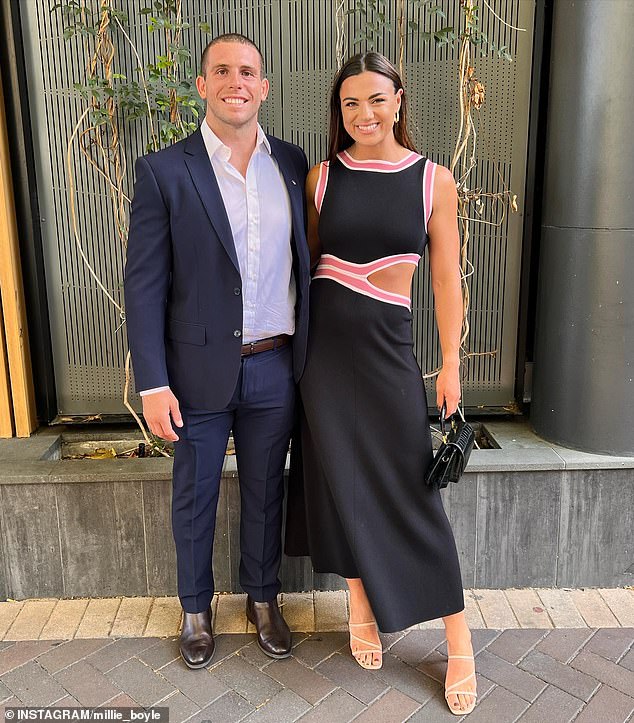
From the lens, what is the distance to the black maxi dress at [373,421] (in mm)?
2604

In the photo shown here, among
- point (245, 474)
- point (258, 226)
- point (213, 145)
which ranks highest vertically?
point (213, 145)

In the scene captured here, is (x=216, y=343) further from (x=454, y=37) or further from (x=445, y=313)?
(x=454, y=37)

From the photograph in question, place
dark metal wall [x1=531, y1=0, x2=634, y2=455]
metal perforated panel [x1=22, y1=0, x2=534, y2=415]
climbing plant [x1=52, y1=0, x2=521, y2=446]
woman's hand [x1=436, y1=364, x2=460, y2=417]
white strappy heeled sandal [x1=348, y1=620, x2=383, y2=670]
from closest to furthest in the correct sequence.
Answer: woman's hand [x1=436, y1=364, x2=460, y2=417], white strappy heeled sandal [x1=348, y1=620, x2=383, y2=670], dark metal wall [x1=531, y1=0, x2=634, y2=455], climbing plant [x1=52, y1=0, x2=521, y2=446], metal perforated panel [x1=22, y1=0, x2=534, y2=415]

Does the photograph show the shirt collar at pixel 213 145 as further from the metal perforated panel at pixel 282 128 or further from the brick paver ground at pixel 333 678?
the brick paver ground at pixel 333 678

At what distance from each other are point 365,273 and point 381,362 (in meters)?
0.32

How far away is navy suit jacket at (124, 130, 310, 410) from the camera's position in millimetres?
2500

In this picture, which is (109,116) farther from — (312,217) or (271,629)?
(271,629)

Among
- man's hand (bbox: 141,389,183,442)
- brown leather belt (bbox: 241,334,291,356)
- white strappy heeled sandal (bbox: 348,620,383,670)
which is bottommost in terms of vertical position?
white strappy heeled sandal (bbox: 348,620,383,670)

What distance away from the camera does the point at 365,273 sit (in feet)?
8.50

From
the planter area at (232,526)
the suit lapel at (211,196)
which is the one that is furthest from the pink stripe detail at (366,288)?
the planter area at (232,526)

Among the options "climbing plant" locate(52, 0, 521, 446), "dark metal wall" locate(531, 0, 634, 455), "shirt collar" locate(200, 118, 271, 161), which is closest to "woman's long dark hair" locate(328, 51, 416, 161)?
"shirt collar" locate(200, 118, 271, 161)

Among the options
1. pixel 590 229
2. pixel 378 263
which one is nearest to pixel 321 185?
pixel 378 263

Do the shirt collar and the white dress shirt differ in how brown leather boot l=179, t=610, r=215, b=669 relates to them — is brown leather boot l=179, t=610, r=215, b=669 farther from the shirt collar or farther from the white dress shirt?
the shirt collar

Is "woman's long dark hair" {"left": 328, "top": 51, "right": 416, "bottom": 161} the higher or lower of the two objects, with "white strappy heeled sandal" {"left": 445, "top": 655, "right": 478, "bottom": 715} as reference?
higher
